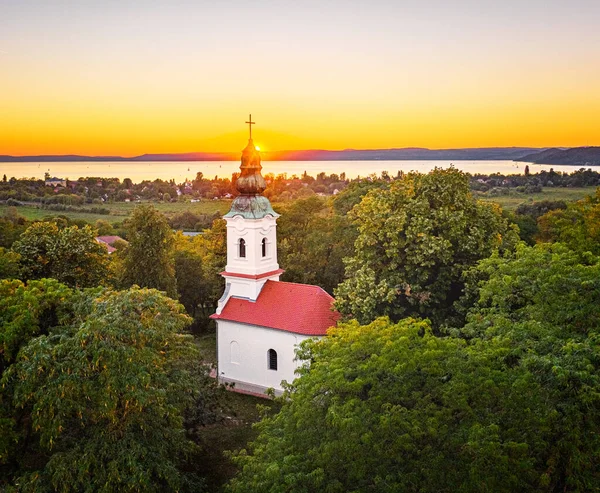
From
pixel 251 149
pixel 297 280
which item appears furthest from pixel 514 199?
pixel 251 149

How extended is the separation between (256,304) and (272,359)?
313 cm

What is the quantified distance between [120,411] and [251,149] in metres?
18.1

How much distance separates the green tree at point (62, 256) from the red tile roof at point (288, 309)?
732cm

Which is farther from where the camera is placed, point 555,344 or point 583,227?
point 583,227

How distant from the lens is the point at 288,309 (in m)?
29.5

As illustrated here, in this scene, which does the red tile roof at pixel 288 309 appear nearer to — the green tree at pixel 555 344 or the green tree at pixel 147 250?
the green tree at pixel 147 250

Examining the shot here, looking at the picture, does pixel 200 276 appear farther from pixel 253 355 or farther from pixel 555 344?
pixel 555 344

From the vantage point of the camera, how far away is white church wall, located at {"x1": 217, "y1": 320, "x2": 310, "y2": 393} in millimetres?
28906

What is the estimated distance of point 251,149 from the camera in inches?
1223

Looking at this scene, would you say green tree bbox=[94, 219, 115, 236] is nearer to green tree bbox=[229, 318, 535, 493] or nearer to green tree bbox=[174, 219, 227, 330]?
green tree bbox=[174, 219, 227, 330]

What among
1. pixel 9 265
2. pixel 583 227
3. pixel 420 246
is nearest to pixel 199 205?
pixel 9 265

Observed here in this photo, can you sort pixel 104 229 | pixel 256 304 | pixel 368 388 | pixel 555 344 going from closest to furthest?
1. pixel 368 388
2. pixel 555 344
3. pixel 256 304
4. pixel 104 229

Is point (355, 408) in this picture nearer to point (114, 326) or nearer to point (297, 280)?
point (114, 326)

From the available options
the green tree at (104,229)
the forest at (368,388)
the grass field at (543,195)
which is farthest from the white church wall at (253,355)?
the grass field at (543,195)
